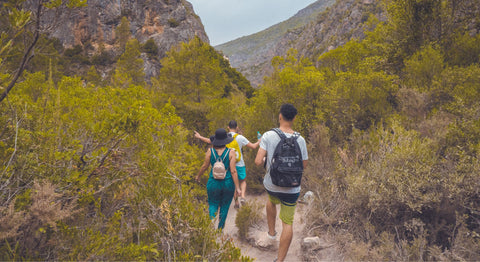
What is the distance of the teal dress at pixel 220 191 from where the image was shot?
10.8ft

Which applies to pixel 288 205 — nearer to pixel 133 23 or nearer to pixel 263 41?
pixel 133 23

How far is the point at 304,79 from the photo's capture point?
668 cm

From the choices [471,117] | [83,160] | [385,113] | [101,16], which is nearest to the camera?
[83,160]

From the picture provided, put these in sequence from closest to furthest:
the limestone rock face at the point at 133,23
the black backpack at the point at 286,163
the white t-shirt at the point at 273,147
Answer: the black backpack at the point at 286,163 → the white t-shirt at the point at 273,147 → the limestone rock face at the point at 133,23

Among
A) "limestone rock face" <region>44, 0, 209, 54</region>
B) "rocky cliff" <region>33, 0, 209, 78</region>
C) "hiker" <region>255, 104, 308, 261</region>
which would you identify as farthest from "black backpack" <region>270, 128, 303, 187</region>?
"limestone rock face" <region>44, 0, 209, 54</region>

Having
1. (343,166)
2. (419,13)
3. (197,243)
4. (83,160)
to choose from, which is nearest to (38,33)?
(83,160)

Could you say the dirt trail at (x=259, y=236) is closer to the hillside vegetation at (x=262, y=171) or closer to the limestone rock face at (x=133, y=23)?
the hillside vegetation at (x=262, y=171)

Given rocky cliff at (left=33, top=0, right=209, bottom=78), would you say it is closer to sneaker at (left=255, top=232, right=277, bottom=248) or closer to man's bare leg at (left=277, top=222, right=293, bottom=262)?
sneaker at (left=255, top=232, right=277, bottom=248)

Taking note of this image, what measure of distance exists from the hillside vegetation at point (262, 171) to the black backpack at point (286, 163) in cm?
90

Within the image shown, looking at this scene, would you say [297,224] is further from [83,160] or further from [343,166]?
[83,160]

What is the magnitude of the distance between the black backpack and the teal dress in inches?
33.6

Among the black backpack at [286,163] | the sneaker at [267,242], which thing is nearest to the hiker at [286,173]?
the black backpack at [286,163]

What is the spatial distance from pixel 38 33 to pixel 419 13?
9806mm

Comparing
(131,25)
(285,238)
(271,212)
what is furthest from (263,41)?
(285,238)
